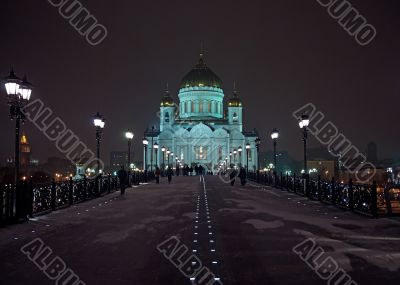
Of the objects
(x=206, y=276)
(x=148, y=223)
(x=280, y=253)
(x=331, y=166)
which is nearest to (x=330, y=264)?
(x=280, y=253)

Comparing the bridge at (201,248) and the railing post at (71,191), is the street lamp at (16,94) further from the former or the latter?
the railing post at (71,191)

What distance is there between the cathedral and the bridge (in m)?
104

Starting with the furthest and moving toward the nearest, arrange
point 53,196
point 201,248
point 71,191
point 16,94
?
point 71,191 → point 53,196 → point 16,94 → point 201,248

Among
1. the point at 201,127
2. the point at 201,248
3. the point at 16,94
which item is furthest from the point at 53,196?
the point at 201,127

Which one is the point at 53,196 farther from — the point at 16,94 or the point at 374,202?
the point at 374,202

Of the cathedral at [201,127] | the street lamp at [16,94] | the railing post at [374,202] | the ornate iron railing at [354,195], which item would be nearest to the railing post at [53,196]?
the street lamp at [16,94]

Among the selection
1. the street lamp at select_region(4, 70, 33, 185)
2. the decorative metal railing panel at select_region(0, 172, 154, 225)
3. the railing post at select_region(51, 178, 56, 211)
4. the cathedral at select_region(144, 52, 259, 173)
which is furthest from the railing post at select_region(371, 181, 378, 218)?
the cathedral at select_region(144, 52, 259, 173)

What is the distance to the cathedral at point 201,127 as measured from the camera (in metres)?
125

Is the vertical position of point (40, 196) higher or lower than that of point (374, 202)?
higher

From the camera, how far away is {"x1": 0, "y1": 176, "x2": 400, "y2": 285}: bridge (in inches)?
350

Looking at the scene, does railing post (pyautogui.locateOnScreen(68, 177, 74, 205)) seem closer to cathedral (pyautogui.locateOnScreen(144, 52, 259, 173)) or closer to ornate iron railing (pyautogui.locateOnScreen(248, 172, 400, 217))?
ornate iron railing (pyautogui.locateOnScreen(248, 172, 400, 217))

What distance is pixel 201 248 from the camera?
11.5 meters

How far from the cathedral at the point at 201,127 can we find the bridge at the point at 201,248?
104 meters

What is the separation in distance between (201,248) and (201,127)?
111874mm
